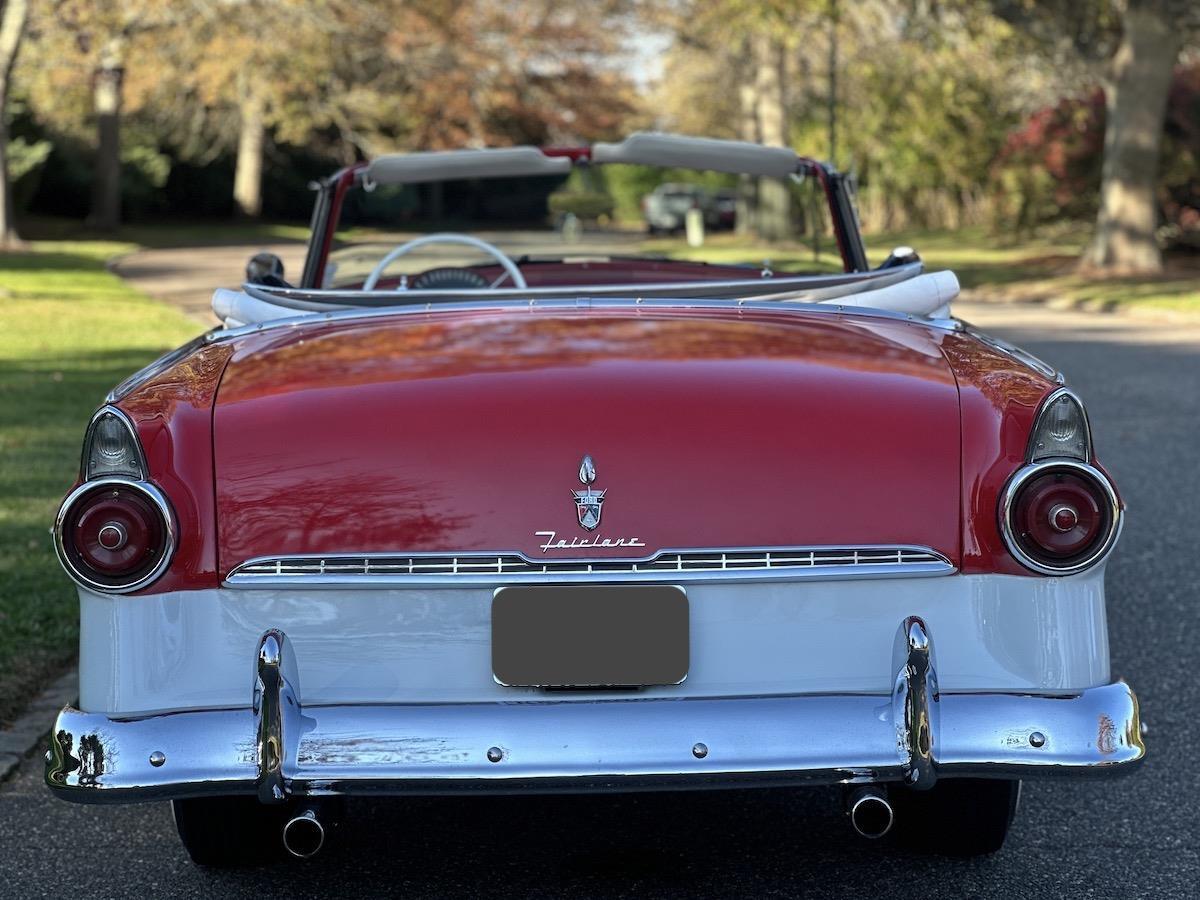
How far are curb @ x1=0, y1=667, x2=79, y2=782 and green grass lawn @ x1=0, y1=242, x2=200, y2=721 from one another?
0.05m

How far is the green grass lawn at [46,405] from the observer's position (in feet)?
17.7

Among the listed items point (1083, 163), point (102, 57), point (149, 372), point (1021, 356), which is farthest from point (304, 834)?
point (102, 57)

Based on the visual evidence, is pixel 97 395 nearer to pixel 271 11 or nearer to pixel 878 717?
pixel 878 717

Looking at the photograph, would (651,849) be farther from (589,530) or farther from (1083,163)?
(1083,163)

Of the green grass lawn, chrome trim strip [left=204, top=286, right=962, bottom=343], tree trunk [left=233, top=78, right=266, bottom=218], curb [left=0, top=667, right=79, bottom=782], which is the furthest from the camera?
tree trunk [left=233, top=78, right=266, bottom=218]

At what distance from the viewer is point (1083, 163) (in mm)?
28438

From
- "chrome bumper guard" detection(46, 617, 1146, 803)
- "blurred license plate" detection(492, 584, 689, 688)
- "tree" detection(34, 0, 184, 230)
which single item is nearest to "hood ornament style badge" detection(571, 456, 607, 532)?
"blurred license plate" detection(492, 584, 689, 688)

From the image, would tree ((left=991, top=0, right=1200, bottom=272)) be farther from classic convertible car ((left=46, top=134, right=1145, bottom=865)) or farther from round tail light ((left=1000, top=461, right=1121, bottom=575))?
classic convertible car ((left=46, top=134, right=1145, bottom=865))

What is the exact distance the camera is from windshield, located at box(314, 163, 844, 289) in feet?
16.8

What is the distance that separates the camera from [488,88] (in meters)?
44.2

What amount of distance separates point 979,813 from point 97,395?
8691 mm

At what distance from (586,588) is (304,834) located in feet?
2.43

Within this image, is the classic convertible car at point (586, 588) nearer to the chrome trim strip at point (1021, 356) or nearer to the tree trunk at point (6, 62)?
the chrome trim strip at point (1021, 356)

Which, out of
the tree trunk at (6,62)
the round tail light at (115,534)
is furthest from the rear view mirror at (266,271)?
the tree trunk at (6,62)
